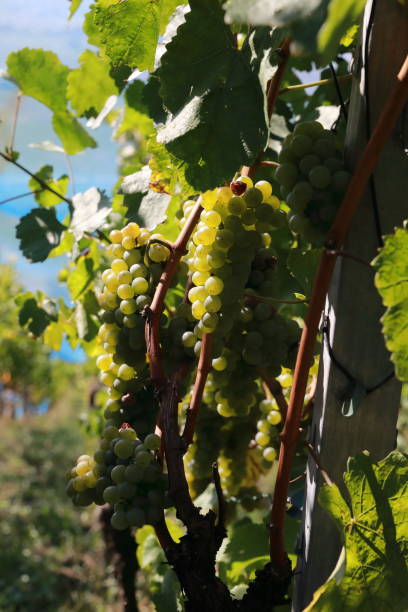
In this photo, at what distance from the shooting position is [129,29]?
733 millimetres

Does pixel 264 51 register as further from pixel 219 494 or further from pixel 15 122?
pixel 15 122

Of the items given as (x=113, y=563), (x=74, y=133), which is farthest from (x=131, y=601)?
(x=74, y=133)

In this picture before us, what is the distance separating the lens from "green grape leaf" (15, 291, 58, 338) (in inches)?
52.4

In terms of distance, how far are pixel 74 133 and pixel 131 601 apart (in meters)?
1.01

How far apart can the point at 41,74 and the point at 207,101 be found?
0.75 metres

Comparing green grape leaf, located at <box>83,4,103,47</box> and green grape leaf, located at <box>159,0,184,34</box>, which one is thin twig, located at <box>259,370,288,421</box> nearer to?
green grape leaf, located at <box>159,0,184,34</box>

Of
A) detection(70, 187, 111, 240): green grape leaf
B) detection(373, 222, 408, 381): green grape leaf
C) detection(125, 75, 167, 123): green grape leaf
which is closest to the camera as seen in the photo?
detection(373, 222, 408, 381): green grape leaf

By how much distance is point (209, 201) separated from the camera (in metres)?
0.70

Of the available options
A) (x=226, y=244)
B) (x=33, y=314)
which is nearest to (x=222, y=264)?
(x=226, y=244)

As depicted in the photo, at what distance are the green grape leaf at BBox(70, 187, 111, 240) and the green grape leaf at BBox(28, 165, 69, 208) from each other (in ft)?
0.64

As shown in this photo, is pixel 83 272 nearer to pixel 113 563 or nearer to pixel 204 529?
pixel 204 529

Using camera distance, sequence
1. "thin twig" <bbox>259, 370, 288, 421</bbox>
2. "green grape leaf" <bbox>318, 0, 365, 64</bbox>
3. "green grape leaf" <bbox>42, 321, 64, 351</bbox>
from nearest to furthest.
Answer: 1. "green grape leaf" <bbox>318, 0, 365, 64</bbox>
2. "thin twig" <bbox>259, 370, 288, 421</bbox>
3. "green grape leaf" <bbox>42, 321, 64, 351</bbox>

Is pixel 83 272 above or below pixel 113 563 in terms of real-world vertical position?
above

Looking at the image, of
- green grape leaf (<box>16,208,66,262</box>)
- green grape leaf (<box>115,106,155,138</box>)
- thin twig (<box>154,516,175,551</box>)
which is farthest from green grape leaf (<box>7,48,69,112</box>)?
thin twig (<box>154,516,175,551</box>)
